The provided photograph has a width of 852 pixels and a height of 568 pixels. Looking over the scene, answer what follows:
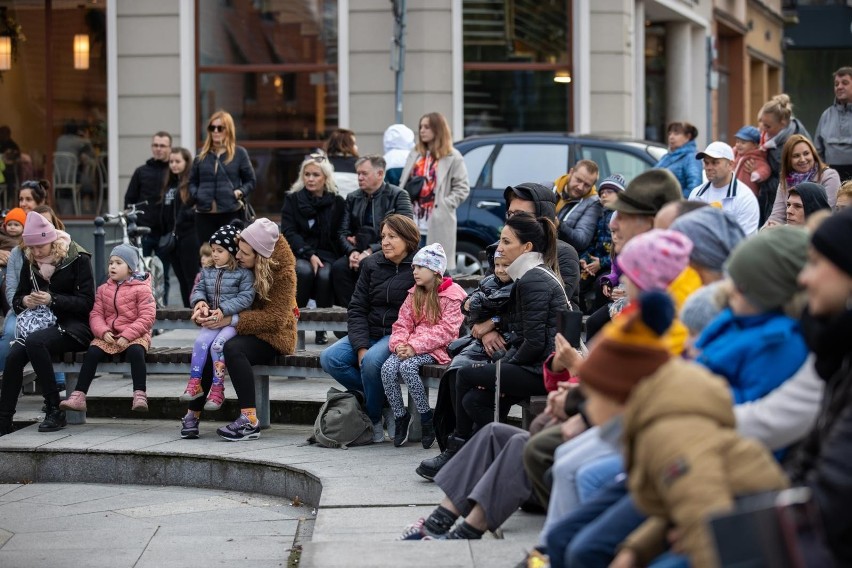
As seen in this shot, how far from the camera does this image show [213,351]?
31.2 ft

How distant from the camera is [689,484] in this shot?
3.60 meters

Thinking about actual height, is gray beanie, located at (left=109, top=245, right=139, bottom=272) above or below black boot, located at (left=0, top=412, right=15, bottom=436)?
above

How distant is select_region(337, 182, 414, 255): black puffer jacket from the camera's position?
11.5m

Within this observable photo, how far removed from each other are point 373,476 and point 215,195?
17.2 feet

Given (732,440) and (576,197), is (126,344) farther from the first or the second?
(732,440)

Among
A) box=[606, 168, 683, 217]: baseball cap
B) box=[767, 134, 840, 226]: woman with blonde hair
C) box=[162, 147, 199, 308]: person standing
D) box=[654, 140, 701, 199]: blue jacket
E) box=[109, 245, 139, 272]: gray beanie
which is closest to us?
box=[606, 168, 683, 217]: baseball cap

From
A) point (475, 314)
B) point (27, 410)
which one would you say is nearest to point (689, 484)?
point (475, 314)

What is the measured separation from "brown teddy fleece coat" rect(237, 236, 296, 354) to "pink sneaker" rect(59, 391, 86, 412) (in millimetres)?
1268

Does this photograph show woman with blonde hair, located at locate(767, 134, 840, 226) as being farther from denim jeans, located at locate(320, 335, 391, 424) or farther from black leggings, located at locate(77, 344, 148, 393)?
black leggings, located at locate(77, 344, 148, 393)

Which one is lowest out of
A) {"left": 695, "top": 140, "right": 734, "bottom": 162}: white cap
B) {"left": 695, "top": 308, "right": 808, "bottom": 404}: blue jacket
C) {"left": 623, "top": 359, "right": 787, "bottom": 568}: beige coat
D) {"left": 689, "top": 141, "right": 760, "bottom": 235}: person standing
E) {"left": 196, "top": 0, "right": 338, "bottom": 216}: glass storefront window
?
{"left": 623, "top": 359, "right": 787, "bottom": 568}: beige coat

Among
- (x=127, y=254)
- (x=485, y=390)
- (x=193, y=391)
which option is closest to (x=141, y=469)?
(x=193, y=391)

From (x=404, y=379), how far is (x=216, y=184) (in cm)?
454

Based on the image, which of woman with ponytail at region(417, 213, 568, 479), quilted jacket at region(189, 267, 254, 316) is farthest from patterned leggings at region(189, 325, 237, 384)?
woman with ponytail at region(417, 213, 568, 479)

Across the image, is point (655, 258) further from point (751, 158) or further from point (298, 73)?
point (298, 73)
